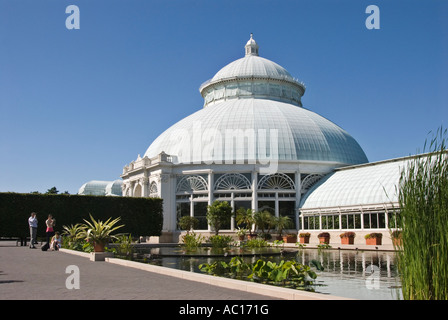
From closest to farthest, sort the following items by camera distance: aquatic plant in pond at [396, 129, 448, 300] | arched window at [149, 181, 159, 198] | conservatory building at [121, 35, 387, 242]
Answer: aquatic plant in pond at [396, 129, 448, 300]
conservatory building at [121, 35, 387, 242]
arched window at [149, 181, 159, 198]

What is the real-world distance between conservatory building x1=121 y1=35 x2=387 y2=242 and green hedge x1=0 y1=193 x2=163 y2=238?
6.80 meters

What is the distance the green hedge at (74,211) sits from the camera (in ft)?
139

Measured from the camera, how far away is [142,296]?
32.0ft

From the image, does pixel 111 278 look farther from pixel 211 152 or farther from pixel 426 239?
pixel 211 152

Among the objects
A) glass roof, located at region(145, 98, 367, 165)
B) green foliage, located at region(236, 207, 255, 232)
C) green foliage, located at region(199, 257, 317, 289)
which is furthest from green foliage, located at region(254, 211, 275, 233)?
green foliage, located at region(199, 257, 317, 289)

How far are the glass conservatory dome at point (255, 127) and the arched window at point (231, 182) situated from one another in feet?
7.06

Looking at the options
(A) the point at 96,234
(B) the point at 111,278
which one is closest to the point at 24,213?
(A) the point at 96,234

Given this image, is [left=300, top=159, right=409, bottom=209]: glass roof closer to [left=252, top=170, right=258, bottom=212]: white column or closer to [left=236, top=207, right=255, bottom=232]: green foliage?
[left=252, top=170, right=258, bottom=212]: white column

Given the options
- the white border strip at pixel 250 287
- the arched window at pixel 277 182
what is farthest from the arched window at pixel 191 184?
the white border strip at pixel 250 287

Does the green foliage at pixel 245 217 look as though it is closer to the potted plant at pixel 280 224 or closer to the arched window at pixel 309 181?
the potted plant at pixel 280 224

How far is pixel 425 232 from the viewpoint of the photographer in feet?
28.0

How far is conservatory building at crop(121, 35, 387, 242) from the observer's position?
5688 centimetres

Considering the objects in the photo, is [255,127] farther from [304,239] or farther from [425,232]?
[425,232]

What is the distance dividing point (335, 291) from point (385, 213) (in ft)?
118
